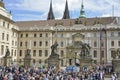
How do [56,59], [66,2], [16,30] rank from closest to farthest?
[56,59] → [16,30] → [66,2]

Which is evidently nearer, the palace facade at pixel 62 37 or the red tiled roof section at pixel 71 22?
the palace facade at pixel 62 37

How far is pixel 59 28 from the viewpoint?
69938 mm

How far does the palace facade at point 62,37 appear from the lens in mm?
65250

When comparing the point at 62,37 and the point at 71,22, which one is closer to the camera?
the point at 62,37

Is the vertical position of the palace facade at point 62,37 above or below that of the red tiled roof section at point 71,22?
below

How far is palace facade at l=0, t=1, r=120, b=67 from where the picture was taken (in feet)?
214

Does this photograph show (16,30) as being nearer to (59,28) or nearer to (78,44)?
(59,28)

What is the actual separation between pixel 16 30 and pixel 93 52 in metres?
19.6

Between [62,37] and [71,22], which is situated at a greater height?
[71,22]

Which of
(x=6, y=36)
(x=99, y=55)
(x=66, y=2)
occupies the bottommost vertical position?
(x=99, y=55)

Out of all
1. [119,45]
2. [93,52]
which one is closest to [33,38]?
[93,52]

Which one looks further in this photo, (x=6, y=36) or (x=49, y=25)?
(x=49, y=25)

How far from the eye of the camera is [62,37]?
6956 cm

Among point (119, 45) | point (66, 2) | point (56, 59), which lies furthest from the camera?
point (66, 2)
